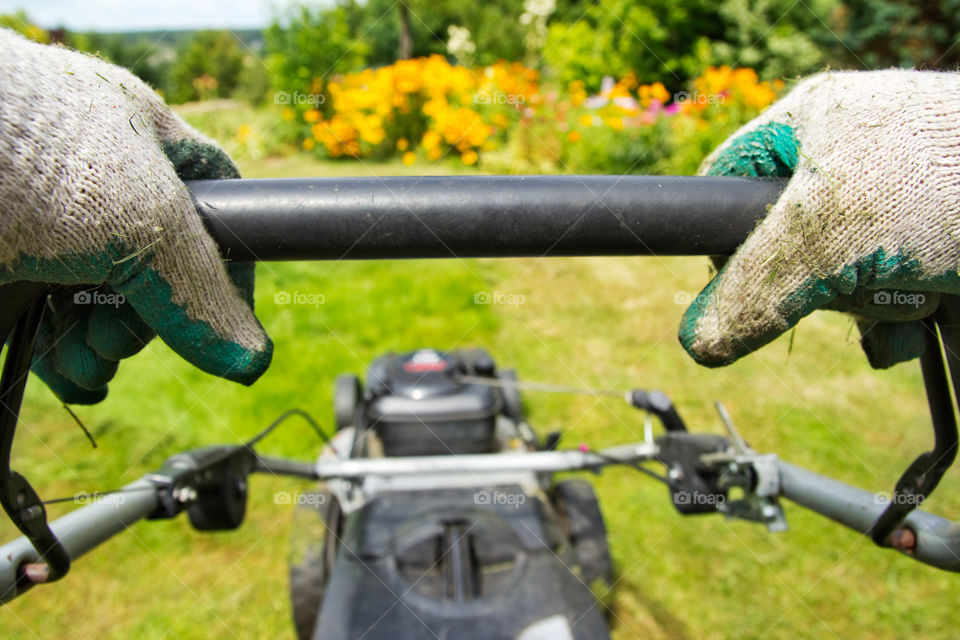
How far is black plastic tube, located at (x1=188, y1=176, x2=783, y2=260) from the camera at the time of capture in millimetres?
717

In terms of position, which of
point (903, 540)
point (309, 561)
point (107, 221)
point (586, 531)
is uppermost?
point (107, 221)

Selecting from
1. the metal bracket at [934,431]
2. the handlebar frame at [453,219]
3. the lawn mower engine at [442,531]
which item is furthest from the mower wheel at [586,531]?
the handlebar frame at [453,219]

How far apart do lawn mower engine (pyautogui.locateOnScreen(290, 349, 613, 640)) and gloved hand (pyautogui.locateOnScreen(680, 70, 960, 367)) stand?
3.54ft

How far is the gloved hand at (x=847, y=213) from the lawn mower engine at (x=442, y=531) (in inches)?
42.5

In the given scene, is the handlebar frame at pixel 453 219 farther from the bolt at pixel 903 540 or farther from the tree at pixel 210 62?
the tree at pixel 210 62

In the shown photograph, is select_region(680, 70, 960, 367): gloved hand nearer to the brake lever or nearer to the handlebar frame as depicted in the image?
the handlebar frame

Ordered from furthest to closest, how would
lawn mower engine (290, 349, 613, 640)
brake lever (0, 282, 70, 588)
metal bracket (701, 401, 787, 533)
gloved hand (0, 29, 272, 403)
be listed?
lawn mower engine (290, 349, 613, 640)
metal bracket (701, 401, 787, 533)
brake lever (0, 282, 70, 588)
gloved hand (0, 29, 272, 403)

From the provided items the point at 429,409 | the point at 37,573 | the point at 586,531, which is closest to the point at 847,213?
the point at 37,573

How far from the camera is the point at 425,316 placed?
549 centimetres

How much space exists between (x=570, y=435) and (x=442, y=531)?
237 centimetres

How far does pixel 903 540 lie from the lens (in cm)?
107

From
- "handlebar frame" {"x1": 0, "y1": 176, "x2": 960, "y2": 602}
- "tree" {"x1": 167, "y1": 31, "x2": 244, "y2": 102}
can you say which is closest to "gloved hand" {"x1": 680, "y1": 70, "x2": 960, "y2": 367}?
"handlebar frame" {"x1": 0, "y1": 176, "x2": 960, "y2": 602}

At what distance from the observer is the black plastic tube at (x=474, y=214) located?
0.72 m

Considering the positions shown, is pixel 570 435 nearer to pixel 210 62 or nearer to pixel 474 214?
pixel 474 214
